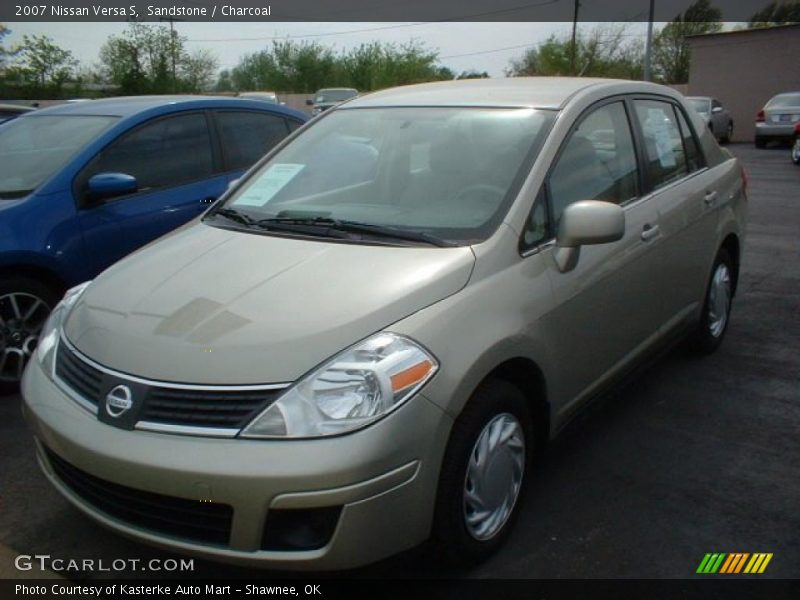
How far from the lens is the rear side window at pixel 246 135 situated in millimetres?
5809

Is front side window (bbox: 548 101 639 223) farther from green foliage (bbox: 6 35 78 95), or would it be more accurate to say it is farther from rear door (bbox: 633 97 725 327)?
green foliage (bbox: 6 35 78 95)

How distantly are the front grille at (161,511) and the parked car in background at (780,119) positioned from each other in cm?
2320

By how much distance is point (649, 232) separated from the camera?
12.7 feet

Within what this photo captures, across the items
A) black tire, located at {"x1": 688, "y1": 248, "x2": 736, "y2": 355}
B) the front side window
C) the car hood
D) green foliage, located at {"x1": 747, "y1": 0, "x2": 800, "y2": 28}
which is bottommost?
black tire, located at {"x1": 688, "y1": 248, "x2": 736, "y2": 355}

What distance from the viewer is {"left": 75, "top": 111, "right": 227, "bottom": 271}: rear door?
15.9 feet

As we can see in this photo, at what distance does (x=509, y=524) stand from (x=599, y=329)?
3.22 feet

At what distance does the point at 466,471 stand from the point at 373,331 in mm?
578

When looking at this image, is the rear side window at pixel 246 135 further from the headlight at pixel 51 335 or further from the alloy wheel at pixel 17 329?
the headlight at pixel 51 335

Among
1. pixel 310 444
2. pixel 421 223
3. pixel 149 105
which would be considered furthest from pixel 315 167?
pixel 149 105

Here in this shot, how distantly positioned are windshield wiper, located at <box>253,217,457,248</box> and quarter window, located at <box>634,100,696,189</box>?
164 centimetres

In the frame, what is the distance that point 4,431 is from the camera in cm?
410

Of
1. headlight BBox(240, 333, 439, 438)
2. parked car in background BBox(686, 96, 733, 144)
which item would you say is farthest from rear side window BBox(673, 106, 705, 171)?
parked car in background BBox(686, 96, 733, 144)

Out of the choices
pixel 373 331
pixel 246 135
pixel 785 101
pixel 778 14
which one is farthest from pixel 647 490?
pixel 778 14

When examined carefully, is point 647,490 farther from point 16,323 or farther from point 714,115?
point 714,115
